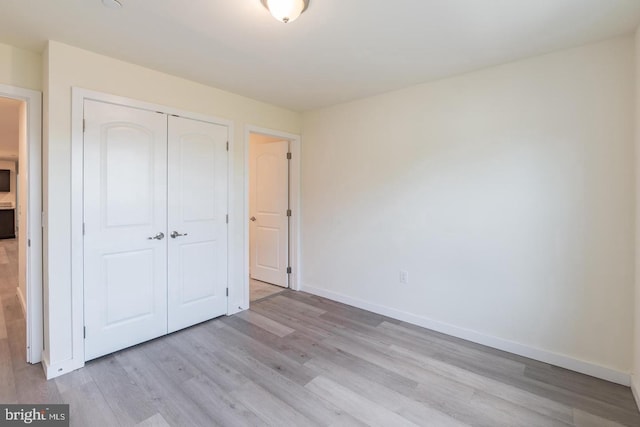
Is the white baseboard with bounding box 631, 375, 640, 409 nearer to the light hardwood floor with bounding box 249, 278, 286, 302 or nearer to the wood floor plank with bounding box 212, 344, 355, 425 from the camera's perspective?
the wood floor plank with bounding box 212, 344, 355, 425

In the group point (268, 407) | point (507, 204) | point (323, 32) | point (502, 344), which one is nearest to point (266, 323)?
point (268, 407)

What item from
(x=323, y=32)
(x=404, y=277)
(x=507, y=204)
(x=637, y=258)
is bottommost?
(x=404, y=277)

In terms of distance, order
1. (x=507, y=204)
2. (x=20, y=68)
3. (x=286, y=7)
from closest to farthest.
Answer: (x=286, y=7) < (x=20, y=68) < (x=507, y=204)

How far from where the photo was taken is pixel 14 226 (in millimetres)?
8898

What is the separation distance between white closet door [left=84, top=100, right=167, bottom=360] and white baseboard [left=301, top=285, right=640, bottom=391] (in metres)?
2.17

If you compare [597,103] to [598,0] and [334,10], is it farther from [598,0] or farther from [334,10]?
[334,10]

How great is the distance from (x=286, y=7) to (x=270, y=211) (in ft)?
9.91

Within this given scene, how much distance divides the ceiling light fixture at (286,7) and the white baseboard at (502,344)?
2.86m

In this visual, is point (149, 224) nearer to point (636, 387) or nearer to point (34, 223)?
point (34, 223)

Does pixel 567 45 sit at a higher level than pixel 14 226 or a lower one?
higher

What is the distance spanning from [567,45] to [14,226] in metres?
13.0

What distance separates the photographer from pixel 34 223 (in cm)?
226

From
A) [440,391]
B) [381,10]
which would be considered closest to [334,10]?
[381,10]

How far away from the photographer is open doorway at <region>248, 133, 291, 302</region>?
4211 mm
